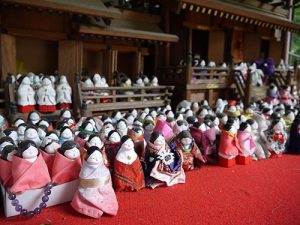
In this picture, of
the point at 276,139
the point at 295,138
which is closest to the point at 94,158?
the point at 276,139

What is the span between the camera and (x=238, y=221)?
3.09 m

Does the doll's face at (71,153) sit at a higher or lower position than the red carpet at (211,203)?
higher

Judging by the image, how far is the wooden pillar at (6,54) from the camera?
20.8ft

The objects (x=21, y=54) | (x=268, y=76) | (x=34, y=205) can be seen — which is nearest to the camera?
(x=34, y=205)

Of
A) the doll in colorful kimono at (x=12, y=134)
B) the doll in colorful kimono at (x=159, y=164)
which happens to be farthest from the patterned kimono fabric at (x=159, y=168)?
the doll in colorful kimono at (x=12, y=134)

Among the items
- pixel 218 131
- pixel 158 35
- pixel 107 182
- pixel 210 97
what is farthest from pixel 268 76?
pixel 107 182

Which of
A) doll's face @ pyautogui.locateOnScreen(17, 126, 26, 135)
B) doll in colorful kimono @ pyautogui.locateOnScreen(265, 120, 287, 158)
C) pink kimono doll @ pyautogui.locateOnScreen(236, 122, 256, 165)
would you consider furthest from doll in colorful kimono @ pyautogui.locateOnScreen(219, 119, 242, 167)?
doll's face @ pyautogui.locateOnScreen(17, 126, 26, 135)

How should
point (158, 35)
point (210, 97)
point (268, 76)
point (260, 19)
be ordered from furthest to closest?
point (268, 76) → point (260, 19) → point (210, 97) → point (158, 35)

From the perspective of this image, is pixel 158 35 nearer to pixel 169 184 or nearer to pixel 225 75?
pixel 225 75

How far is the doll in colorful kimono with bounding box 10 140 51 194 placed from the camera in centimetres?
290

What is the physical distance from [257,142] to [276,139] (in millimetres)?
350

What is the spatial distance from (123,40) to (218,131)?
15.6 ft

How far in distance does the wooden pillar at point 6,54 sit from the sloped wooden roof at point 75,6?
1326 millimetres

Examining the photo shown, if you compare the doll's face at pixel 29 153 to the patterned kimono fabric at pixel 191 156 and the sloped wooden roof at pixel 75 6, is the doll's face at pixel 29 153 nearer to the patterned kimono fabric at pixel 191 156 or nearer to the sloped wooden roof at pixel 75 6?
the patterned kimono fabric at pixel 191 156
